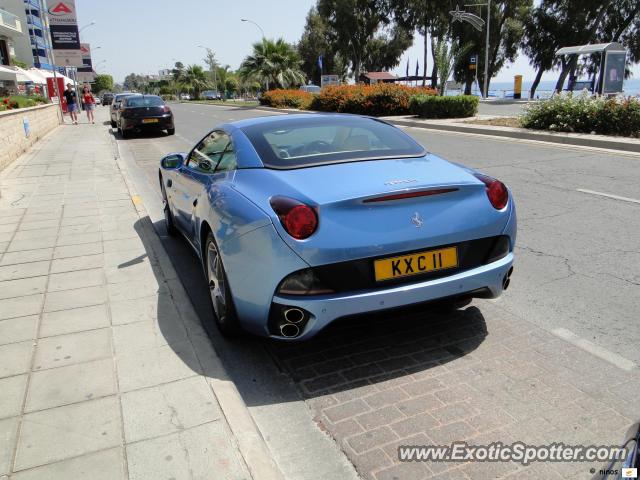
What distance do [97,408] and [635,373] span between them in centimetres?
298

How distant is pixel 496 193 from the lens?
3.47m

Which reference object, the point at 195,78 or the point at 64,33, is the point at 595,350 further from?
the point at 195,78

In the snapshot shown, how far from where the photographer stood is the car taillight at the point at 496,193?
344 cm

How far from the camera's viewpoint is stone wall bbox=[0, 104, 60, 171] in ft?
39.2

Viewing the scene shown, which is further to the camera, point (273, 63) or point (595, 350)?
point (273, 63)

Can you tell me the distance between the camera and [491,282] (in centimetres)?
336

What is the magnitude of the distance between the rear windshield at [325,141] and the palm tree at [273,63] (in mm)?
45241

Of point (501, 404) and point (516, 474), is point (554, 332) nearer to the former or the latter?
point (501, 404)

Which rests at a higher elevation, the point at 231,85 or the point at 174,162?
the point at 231,85

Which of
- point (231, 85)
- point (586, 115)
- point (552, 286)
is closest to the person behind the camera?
point (552, 286)

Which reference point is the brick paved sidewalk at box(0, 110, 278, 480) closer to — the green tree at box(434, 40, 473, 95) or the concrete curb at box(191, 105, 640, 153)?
the concrete curb at box(191, 105, 640, 153)

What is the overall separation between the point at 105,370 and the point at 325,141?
7.20ft

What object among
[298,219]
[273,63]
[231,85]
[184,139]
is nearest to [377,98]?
[184,139]

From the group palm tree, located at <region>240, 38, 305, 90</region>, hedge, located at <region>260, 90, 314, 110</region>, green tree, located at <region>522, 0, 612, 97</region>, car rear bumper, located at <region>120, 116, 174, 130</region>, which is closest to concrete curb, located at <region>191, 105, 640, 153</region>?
car rear bumper, located at <region>120, 116, 174, 130</region>
